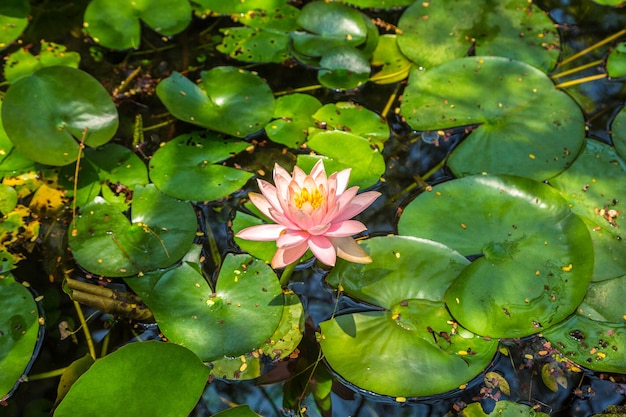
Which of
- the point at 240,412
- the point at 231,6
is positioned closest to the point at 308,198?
the point at 240,412

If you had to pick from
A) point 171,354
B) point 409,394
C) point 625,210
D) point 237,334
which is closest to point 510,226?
point 625,210

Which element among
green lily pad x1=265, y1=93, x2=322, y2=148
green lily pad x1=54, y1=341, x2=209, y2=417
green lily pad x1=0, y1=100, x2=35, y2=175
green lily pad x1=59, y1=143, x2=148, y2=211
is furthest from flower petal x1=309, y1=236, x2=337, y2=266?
green lily pad x1=0, y1=100, x2=35, y2=175

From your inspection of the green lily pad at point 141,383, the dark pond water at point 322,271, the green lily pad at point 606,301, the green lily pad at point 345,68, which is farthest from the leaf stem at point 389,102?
the green lily pad at point 141,383

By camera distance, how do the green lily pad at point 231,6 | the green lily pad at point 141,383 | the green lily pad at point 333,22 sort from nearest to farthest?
the green lily pad at point 141,383 → the green lily pad at point 333,22 → the green lily pad at point 231,6

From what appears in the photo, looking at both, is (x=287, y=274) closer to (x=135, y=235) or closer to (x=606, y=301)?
(x=135, y=235)

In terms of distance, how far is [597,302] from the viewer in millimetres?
2281

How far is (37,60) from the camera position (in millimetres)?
3162

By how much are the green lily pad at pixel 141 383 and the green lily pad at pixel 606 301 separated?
1533mm

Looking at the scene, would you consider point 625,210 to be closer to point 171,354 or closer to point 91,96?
point 171,354

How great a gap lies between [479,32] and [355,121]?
3.30 ft

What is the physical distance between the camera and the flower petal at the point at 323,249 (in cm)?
196

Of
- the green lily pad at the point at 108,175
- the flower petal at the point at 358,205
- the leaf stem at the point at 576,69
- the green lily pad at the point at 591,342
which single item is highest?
the flower petal at the point at 358,205

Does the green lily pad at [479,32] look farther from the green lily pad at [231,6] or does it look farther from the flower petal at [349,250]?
the flower petal at [349,250]

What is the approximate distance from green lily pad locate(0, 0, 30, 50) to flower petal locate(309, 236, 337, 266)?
2.41 metres
